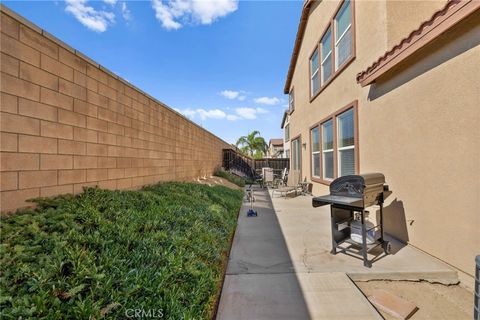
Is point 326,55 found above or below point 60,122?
above

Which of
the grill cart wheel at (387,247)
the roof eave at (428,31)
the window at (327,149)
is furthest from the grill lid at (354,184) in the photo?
the window at (327,149)

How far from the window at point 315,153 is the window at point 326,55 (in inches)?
73.8

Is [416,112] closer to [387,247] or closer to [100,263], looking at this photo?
[387,247]

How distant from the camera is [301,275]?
265 cm

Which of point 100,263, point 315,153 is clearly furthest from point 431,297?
point 315,153

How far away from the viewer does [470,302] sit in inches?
89.3

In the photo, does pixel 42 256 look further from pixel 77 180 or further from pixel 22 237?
pixel 77 180

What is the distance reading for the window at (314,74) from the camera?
793cm

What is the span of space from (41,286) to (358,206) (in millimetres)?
3327

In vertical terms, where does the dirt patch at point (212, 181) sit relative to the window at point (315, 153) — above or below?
below

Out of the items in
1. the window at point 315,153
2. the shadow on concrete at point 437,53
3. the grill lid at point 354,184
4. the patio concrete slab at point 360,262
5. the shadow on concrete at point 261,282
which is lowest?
the shadow on concrete at point 261,282

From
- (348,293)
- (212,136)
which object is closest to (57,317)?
(348,293)

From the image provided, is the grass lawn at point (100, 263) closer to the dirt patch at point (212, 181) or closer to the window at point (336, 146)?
the window at point (336, 146)

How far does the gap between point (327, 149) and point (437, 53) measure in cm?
410
